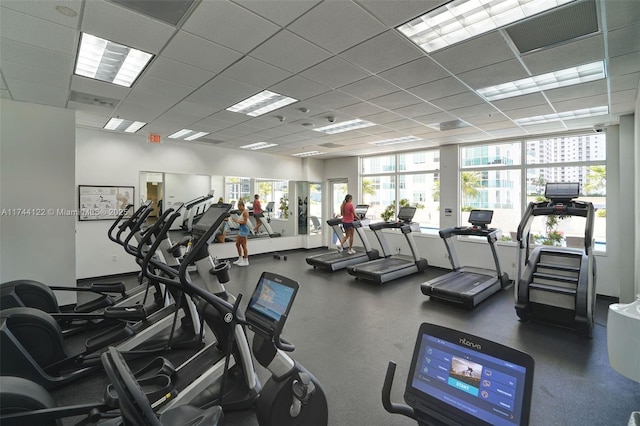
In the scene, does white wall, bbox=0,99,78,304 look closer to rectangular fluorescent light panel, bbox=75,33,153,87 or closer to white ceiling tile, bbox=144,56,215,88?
rectangular fluorescent light panel, bbox=75,33,153,87

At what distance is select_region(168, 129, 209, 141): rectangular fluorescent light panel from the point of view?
6270 millimetres

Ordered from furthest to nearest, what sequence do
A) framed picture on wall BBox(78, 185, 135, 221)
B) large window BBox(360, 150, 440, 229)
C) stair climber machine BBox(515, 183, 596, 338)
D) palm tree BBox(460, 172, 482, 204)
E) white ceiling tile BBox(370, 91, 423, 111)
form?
1. large window BBox(360, 150, 440, 229)
2. palm tree BBox(460, 172, 482, 204)
3. framed picture on wall BBox(78, 185, 135, 221)
4. white ceiling tile BBox(370, 91, 423, 111)
5. stair climber machine BBox(515, 183, 596, 338)

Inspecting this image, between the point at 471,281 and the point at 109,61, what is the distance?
6344 mm

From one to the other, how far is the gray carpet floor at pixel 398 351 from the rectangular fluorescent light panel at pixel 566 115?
125 inches

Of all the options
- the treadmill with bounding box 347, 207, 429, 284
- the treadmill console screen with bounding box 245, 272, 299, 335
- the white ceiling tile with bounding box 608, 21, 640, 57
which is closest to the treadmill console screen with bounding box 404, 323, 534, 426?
the treadmill console screen with bounding box 245, 272, 299, 335

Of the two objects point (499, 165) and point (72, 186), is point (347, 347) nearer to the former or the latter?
point (72, 186)

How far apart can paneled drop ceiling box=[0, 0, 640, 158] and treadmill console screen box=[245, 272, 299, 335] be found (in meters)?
1.99

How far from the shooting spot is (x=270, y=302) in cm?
191

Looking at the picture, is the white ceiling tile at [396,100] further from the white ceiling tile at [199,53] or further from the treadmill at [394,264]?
the treadmill at [394,264]

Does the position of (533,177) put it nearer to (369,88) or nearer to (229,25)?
(369,88)

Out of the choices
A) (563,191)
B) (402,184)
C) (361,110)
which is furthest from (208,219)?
(402,184)

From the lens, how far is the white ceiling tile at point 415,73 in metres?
3.11

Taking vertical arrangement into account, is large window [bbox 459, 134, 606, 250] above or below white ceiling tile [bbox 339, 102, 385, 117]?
below

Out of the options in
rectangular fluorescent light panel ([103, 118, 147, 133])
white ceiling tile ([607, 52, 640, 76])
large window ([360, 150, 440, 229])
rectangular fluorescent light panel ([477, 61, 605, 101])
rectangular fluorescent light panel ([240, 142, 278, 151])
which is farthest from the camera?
large window ([360, 150, 440, 229])
